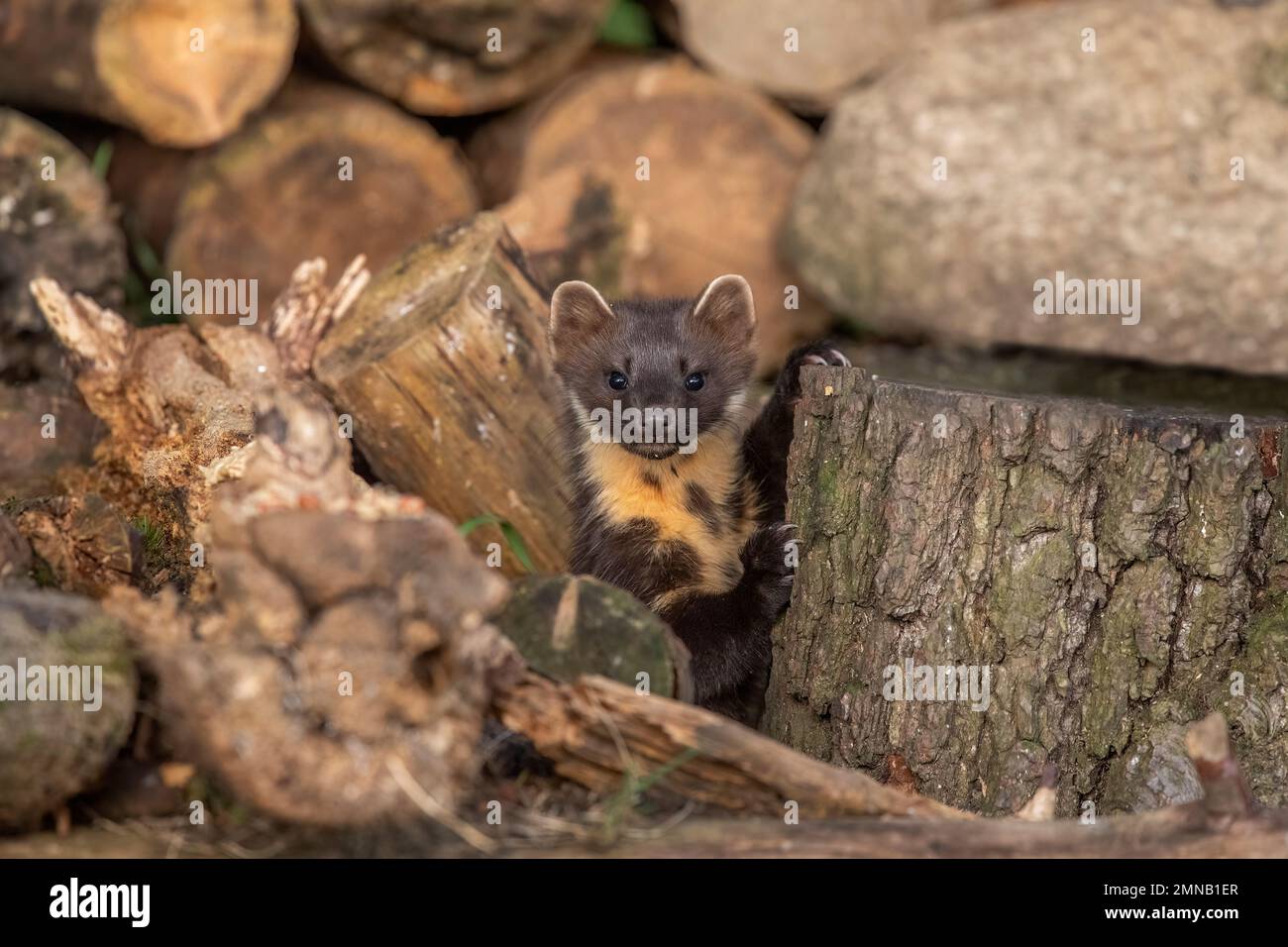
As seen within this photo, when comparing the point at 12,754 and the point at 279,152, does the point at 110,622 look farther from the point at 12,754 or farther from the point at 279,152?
the point at 279,152

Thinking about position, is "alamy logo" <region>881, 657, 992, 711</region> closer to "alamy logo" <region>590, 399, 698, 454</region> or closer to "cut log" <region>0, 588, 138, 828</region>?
"alamy logo" <region>590, 399, 698, 454</region>

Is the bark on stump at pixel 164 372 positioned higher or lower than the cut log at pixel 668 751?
higher

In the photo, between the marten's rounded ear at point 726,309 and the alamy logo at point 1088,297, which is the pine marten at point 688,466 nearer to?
the marten's rounded ear at point 726,309

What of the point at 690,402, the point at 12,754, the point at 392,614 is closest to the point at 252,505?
the point at 392,614

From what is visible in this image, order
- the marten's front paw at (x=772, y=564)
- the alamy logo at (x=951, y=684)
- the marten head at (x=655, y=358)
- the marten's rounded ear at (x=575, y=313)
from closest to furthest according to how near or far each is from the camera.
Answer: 1. the alamy logo at (x=951, y=684)
2. the marten's front paw at (x=772, y=564)
3. the marten head at (x=655, y=358)
4. the marten's rounded ear at (x=575, y=313)
